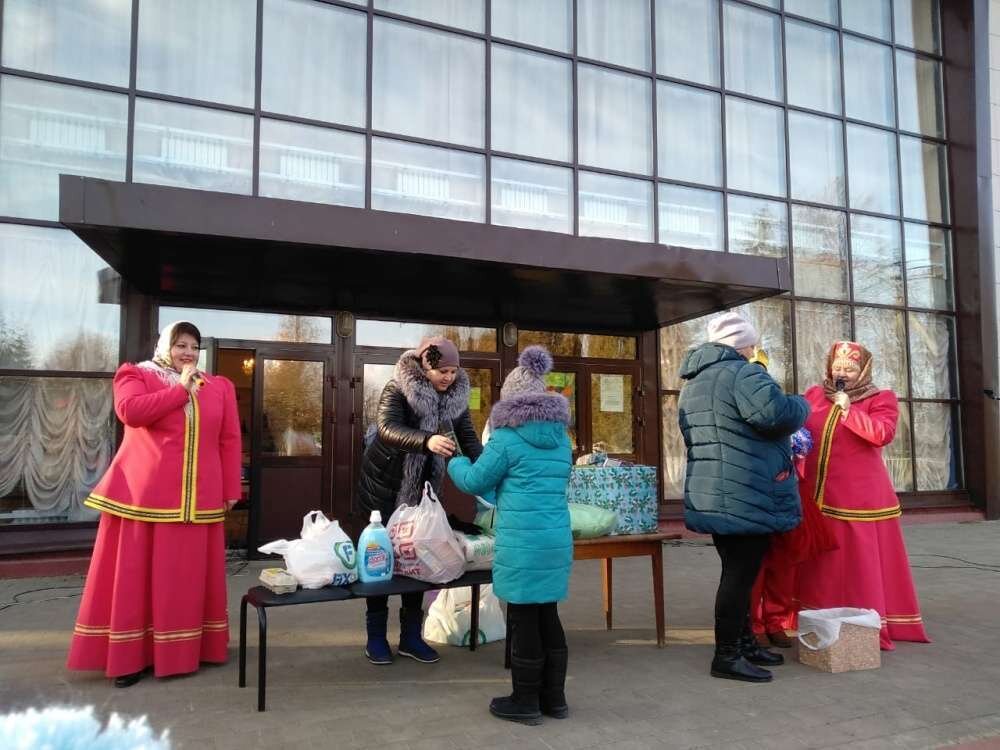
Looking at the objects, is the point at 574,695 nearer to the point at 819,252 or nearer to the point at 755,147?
the point at 755,147

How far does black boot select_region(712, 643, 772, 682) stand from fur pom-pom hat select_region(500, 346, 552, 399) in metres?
1.84

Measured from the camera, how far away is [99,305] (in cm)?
766

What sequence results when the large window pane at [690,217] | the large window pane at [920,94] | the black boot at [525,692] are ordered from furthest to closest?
the large window pane at [920,94] → the large window pane at [690,217] → the black boot at [525,692]

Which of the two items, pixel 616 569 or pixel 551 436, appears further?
pixel 616 569

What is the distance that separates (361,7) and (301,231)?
14.7 ft

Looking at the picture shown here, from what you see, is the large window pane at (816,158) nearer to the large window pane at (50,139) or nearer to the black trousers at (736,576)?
the black trousers at (736,576)

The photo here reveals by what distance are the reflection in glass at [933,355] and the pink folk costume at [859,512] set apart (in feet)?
28.7

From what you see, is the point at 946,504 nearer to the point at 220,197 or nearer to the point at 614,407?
the point at 614,407

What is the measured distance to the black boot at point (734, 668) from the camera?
401 cm

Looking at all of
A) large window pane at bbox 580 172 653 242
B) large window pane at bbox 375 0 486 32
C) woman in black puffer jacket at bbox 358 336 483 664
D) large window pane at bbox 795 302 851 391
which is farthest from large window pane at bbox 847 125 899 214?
woman in black puffer jacket at bbox 358 336 483 664

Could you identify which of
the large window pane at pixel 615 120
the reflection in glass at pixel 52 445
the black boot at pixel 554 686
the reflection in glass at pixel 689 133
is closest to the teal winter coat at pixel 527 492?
the black boot at pixel 554 686

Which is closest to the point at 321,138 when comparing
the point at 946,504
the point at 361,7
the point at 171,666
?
the point at 361,7

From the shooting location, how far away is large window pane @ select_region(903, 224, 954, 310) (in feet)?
41.0

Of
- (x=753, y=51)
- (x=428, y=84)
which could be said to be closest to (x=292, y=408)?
(x=428, y=84)
